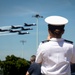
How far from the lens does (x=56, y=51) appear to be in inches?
160

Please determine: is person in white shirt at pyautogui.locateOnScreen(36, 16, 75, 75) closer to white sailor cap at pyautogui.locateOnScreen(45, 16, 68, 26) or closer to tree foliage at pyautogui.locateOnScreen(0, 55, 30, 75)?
white sailor cap at pyautogui.locateOnScreen(45, 16, 68, 26)

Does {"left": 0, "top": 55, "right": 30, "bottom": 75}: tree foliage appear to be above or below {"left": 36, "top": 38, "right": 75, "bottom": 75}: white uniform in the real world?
below

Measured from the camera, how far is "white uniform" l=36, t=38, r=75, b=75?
399cm

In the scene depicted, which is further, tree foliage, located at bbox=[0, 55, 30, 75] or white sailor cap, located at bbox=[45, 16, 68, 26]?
tree foliage, located at bbox=[0, 55, 30, 75]

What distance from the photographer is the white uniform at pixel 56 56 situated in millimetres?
3986

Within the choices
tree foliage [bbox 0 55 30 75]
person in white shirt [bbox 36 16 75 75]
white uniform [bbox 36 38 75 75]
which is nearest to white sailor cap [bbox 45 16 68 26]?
person in white shirt [bbox 36 16 75 75]

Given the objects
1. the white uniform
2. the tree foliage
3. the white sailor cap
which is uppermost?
the white sailor cap

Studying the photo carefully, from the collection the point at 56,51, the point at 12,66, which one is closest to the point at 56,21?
the point at 56,51

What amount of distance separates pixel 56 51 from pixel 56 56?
6 cm

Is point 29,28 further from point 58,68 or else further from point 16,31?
point 58,68

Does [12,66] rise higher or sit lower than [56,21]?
lower

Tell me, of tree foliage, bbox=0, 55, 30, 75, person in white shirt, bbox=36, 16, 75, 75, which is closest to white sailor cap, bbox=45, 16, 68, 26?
person in white shirt, bbox=36, 16, 75, 75

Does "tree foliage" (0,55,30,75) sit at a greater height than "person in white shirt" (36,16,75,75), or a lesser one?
lesser

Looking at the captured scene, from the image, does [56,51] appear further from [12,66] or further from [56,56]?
[12,66]
